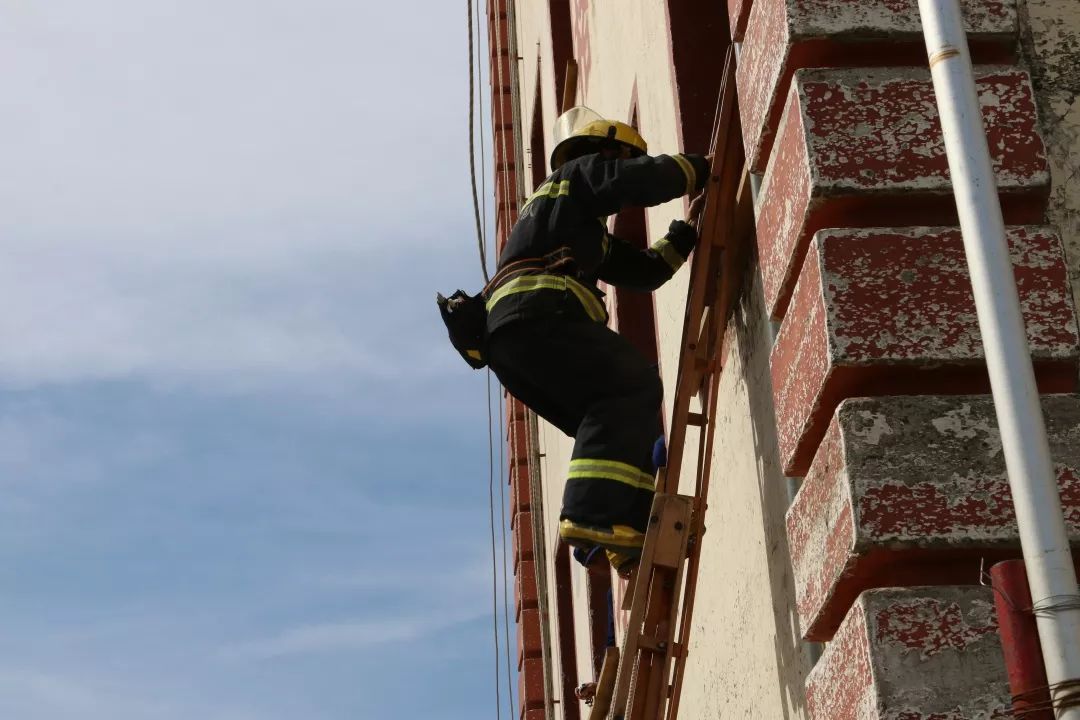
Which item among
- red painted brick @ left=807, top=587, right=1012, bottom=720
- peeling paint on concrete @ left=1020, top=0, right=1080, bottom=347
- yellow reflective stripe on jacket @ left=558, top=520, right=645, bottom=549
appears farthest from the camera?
yellow reflective stripe on jacket @ left=558, top=520, right=645, bottom=549

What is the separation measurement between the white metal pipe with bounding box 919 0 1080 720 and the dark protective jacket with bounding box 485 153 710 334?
2562 mm

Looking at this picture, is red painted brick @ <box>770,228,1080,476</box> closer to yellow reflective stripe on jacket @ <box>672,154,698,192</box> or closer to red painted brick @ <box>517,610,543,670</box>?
yellow reflective stripe on jacket @ <box>672,154,698,192</box>

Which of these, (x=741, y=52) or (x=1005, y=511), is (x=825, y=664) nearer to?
(x=1005, y=511)

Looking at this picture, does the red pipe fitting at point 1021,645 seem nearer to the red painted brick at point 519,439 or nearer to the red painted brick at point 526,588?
A: the red painted brick at point 526,588

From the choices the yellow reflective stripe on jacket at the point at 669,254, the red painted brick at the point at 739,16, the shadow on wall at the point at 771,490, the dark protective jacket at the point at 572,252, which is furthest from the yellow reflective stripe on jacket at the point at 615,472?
the red painted brick at the point at 739,16

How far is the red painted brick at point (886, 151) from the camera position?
386 cm

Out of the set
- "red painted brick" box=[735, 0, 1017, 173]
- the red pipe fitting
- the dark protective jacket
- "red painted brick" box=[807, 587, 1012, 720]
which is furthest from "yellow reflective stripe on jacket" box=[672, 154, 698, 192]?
the red pipe fitting

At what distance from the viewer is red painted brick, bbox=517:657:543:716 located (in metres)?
12.1

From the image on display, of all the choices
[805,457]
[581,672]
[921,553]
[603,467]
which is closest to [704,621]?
[603,467]

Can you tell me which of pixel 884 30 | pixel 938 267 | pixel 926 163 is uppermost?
pixel 884 30

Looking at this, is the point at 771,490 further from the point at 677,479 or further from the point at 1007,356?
the point at 1007,356

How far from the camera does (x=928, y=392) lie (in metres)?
3.77

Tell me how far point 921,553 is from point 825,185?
2.97 ft

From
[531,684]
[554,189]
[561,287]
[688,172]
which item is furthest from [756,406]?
[531,684]
